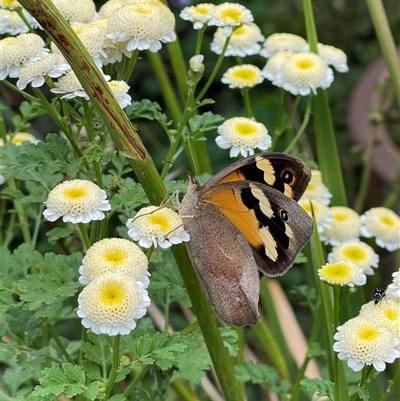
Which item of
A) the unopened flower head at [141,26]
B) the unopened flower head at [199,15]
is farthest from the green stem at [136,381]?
the unopened flower head at [199,15]

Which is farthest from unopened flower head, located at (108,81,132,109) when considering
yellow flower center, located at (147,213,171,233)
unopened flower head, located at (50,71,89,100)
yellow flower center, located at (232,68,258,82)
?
yellow flower center, located at (232,68,258,82)

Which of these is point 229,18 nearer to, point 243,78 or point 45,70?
point 243,78

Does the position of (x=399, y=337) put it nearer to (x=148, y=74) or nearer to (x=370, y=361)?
(x=370, y=361)

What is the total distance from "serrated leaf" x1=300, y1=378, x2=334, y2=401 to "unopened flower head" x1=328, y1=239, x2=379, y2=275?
0.82 ft

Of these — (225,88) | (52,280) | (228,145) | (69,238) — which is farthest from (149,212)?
(225,88)

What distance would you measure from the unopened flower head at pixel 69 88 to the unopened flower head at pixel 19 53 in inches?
3.1

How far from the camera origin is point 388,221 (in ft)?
4.20

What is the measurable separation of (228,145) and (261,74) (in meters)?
0.22

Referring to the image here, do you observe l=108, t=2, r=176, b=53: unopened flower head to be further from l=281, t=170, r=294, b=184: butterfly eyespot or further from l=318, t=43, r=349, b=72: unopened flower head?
l=318, t=43, r=349, b=72: unopened flower head

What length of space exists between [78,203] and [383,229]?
59 cm

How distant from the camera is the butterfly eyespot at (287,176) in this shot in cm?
102

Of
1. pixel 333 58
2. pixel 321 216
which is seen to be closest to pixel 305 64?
pixel 333 58

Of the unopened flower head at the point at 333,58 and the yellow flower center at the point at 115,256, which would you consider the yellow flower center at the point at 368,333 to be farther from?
the unopened flower head at the point at 333,58

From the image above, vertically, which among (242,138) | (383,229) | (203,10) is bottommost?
(383,229)
